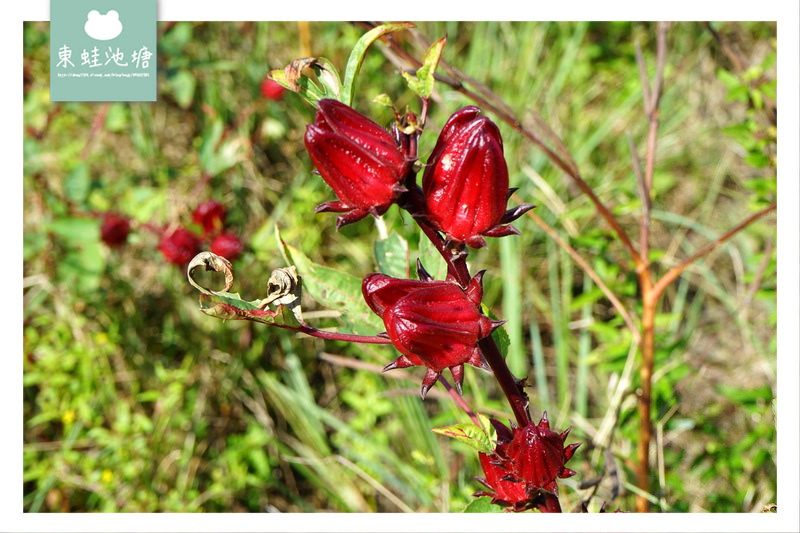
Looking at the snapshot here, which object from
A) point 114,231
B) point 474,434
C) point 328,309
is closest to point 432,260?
point 474,434

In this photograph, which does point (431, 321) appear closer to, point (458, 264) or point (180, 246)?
point (458, 264)

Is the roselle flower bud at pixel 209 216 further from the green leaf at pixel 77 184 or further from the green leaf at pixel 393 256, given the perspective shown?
the green leaf at pixel 393 256

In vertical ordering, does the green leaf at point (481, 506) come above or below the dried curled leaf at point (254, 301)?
below

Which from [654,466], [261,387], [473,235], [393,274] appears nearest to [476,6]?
[393,274]

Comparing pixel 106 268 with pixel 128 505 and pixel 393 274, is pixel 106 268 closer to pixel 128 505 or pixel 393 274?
pixel 128 505

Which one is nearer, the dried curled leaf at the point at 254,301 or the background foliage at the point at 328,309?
the dried curled leaf at the point at 254,301

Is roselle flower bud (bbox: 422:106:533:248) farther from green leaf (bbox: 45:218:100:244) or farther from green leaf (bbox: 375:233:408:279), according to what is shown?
green leaf (bbox: 45:218:100:244)

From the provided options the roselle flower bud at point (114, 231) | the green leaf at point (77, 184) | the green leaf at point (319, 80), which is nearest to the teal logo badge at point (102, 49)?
the green leaf at point (319, 80)
